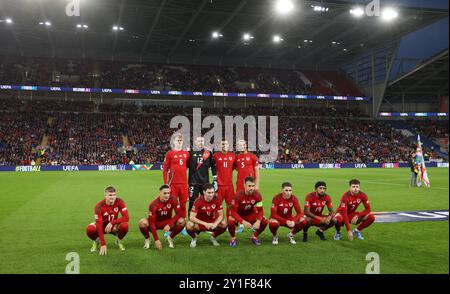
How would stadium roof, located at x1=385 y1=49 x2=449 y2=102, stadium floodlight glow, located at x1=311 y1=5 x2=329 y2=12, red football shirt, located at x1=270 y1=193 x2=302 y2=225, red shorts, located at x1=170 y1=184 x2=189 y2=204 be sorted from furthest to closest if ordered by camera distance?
1. stadium roof, located at x1=385 y1=49 x2=449 y2=102
2. stadium floodlight glow, located at x1=311 y1=5 x2=329 y2=12
3. red shorts, located at x1=170 y1=184 x2=189 y2=204
4. red football shirt, located at x1=270 y1=193 x2=302 y2=225

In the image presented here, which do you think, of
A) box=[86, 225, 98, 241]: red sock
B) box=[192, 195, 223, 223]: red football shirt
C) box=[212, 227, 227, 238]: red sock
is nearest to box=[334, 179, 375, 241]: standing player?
box=[212, 227, 227, 238]: red sock

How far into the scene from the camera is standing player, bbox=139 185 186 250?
7.20 meters

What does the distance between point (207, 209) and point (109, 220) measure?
5.98ft

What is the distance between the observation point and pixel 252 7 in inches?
1348

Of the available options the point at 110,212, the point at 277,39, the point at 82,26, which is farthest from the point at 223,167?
Result: the point at 277,39

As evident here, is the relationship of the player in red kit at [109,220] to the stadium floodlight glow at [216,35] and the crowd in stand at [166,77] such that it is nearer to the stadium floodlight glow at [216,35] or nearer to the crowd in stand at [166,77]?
the stadium floodlight glow at [216,35]

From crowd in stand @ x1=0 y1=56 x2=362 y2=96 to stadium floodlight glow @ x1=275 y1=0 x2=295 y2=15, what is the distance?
16.1 metres

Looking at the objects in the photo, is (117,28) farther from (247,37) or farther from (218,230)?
(218,230)

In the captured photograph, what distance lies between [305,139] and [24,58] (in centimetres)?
3494

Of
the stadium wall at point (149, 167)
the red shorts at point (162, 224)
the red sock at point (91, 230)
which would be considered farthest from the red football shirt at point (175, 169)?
the stadium wall at point (149, 167)

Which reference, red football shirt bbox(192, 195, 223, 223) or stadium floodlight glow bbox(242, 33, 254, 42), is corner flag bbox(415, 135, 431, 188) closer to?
red football shirt bbox(192, 195, 223, 223)

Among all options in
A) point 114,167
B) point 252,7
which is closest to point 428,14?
point 252,7

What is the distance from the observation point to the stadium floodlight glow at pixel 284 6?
30.6 metres
